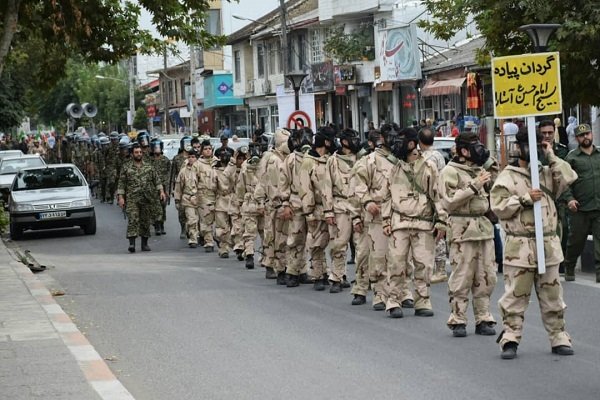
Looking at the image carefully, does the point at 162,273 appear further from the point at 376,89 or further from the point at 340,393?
the point at 376,89

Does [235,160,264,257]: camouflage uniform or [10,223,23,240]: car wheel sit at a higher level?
[235,160,264,257]: camouflage uniform

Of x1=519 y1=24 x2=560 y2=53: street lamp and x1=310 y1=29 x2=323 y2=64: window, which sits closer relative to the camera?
x1=519 y1=24 x2=560 y2=53: street lamp

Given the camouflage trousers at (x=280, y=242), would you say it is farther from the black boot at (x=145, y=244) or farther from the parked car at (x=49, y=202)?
the parked car at (x=49, y=202)

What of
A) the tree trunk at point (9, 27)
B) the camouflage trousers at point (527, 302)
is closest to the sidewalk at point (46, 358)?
the camouflage trousers at point (527, 302)

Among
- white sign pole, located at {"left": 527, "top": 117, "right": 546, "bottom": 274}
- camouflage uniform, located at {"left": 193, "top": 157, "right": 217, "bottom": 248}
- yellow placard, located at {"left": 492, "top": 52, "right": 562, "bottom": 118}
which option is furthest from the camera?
camouflage uniform, located at {"left": 193, "top": 157, "right": 217, "bottom": 248}

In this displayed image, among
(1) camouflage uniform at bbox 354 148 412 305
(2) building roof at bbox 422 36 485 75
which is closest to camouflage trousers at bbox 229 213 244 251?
(1) camouflage uniform at bbox 354 148 412 305

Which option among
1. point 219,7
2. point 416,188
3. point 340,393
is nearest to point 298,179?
point 416,188

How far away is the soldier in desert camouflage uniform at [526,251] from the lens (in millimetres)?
10133

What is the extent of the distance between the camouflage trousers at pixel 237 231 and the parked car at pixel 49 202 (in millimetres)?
6770

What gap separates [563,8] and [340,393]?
13562mm

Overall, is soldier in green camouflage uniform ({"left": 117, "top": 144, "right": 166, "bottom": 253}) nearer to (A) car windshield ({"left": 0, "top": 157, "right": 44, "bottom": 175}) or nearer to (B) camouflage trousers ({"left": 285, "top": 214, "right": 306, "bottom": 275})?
(B) camouflage trousers ({"left": 285, "top": 214, "right": 306, "bottom": 275})

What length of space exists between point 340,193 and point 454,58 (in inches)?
1176

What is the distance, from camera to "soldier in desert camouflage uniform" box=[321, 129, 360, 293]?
14.9 metres

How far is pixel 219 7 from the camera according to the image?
77188mm
